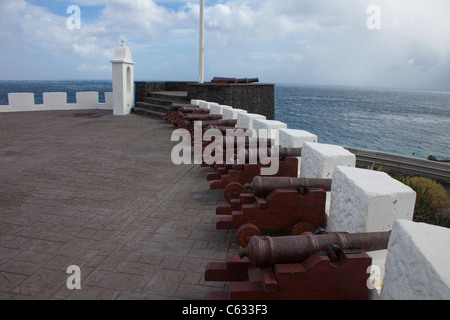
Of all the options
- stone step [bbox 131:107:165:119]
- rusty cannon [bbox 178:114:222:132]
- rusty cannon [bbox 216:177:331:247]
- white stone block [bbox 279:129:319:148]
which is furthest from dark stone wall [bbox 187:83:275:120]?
rusty cannon [bbox 216:177:331:247]

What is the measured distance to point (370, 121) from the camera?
56.2 meters

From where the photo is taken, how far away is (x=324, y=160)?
339 centimetres

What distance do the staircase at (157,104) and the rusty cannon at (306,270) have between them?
440 inches

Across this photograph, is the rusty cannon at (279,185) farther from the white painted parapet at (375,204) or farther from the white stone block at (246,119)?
the white stone block at (246,119)

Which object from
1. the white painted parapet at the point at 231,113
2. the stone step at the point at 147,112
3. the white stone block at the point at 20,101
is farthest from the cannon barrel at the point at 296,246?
the white stone block at the point at 20,101

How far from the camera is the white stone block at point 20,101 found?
1470 cm

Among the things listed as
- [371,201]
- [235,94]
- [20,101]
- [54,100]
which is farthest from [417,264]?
[54,100]

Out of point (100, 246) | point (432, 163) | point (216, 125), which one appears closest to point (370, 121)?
point (432, 163)

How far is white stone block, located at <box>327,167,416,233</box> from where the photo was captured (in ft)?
7.82

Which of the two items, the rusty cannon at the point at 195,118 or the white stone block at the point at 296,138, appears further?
the rusty cannon at the point at 195,118

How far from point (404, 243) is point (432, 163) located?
29.8 feet

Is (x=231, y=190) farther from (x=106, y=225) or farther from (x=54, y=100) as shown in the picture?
(x=54, y=100)

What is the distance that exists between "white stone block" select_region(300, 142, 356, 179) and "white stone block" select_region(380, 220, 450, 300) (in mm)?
1455

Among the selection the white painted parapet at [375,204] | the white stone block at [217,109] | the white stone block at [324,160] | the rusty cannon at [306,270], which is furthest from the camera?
the white stone block at [217,109]
